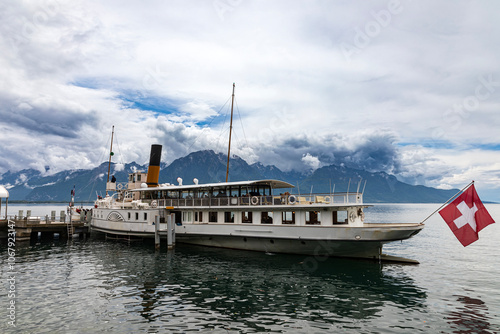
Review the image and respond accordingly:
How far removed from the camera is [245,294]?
696 inches

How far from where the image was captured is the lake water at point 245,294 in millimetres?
13594

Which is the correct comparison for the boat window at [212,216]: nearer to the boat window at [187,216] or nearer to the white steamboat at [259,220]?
the white steamboat at [259,220]

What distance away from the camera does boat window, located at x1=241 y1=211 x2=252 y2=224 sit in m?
29.0

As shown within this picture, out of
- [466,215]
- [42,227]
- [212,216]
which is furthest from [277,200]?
[42,227]

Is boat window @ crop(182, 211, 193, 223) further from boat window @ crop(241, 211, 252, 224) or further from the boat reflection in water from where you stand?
boat window @ crop(241, 211, 252, 224)

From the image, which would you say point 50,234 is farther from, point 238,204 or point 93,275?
point 238,204

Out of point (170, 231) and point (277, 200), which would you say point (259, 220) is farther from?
point (170, 231)

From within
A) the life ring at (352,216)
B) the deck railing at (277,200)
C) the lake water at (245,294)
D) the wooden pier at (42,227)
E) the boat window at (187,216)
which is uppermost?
the deck railing at (277,200)

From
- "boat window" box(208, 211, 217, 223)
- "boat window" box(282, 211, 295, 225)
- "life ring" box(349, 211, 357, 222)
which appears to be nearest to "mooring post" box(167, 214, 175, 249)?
"boat window" box(208, 211, 217, 223)

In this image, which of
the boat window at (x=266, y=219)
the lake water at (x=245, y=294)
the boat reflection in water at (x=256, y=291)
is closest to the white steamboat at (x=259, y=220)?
the boat window at (x=266, y=219)

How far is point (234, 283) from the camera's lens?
19.8m

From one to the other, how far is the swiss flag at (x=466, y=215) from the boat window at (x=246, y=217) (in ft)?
49.7

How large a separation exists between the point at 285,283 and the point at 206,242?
47.3 ft

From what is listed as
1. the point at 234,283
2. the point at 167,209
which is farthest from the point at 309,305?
the point at 167,209
